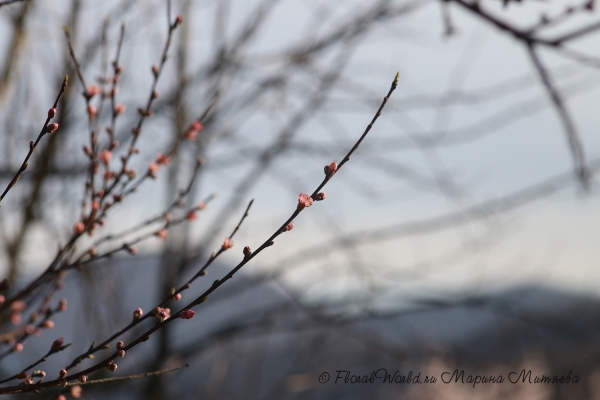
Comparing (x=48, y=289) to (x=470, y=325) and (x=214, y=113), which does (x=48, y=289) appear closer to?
(x=214, y=113)

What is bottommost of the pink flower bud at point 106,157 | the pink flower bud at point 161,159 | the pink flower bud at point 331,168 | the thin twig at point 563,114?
the pink flower bud at point 331,168

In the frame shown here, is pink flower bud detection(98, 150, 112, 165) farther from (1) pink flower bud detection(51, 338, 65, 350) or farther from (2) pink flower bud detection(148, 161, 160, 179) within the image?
(1) pink flower bud detection(51, 338, 65, 350)

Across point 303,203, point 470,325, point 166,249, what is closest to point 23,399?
point 166,249

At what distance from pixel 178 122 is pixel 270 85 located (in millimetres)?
956

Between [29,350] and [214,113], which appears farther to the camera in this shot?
[29,350]

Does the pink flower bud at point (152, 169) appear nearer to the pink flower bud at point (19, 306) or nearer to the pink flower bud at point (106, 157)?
the pink flower bud at point (106, 157)

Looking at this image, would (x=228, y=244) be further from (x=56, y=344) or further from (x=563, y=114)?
(x=563, y=114)

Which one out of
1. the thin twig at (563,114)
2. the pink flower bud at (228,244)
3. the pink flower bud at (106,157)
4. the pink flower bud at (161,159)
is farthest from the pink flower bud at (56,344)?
the thin twig at (563,114)

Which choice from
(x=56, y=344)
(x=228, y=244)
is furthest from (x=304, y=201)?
(x=56, y=344)

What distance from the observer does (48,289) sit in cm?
184

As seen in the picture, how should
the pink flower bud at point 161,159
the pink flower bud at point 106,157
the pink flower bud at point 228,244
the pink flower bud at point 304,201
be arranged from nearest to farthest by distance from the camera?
the pink flower bud at point 304,201
the pink flower bud at point 228,244
the pink flower bud at point 106,157
the pink flower bud at point 161,159

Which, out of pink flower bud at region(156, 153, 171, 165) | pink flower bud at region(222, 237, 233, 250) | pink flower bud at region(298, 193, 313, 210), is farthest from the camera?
pink flower bud at region(156, 153, 171, 165)

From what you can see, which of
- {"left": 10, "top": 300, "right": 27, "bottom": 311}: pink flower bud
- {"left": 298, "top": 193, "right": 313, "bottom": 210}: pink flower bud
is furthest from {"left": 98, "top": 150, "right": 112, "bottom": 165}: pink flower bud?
{"left": 298, "top": 193, "right": 313, "bottom": 210}: pink flower bud

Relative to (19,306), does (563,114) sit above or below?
above
